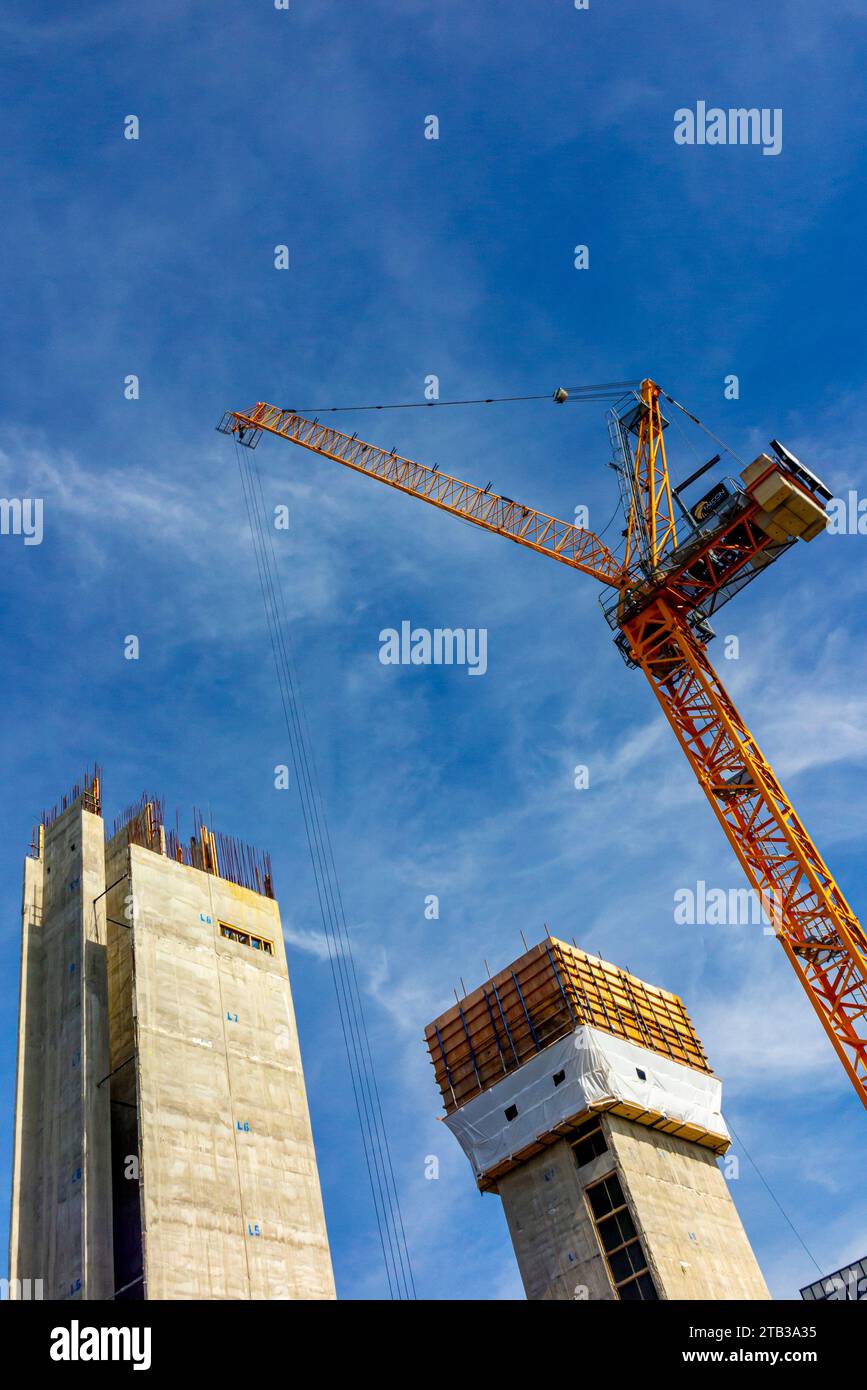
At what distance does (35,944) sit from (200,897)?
6483 millimetres

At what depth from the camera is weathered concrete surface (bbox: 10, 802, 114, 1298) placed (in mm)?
38812

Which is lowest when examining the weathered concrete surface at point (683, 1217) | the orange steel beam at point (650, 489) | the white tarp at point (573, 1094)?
the weathered concrete surface at point (683, 1217)

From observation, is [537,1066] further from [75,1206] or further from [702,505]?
[702,505]

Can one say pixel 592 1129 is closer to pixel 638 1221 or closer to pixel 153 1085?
pixel 638 1221

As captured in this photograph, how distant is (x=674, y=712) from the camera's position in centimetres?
5356

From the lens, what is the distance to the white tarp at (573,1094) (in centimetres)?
4656

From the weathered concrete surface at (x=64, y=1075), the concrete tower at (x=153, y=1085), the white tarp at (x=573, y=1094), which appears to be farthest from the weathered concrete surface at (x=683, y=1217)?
the weathered concrete surface at (x=64, y=1075)

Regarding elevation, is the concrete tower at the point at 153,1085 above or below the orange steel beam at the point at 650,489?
below

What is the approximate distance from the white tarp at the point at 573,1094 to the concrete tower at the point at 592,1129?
2.2 inches

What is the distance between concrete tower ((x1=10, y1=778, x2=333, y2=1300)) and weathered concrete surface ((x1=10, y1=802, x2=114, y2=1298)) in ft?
0.20

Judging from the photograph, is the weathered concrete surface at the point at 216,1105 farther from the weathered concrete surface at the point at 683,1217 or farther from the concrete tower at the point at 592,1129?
the weathered concrete surface at the point at 683,1217

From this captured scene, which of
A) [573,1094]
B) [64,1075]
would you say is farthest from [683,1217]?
[64,1075]
